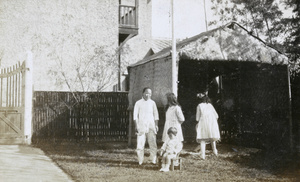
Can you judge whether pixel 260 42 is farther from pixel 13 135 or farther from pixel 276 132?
pixel 13 135

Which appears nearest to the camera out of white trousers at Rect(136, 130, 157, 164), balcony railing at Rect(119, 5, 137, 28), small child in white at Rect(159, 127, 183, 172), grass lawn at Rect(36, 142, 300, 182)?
grass lawn at Rect(36, 142, 300, 182)

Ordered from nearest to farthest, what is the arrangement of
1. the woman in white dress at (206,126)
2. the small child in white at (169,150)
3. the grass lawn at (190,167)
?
the grass lawn at (190,167) → the small child in white at (169,150) → the woman in white dress at (206,126)

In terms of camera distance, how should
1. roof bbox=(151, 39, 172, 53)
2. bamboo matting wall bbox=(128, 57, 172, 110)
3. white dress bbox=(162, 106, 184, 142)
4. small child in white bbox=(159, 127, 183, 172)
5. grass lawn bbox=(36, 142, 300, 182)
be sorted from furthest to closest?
1. roof bbox=(151, 39, 172, 53)
2. bamboo matting wall bbox=(128, 57, 172, 110)
3. white dress bbox=(162, 106, 184, 142)
4. small child in white bbox=(159, 127, 183, 172)
5. grass lawn bbox=(36, 142, 300, 182)

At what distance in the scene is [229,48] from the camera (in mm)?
9430

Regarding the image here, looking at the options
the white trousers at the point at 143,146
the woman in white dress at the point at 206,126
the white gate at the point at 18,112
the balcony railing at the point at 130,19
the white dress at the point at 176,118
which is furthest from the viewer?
the balcony railing at the point at 130,19

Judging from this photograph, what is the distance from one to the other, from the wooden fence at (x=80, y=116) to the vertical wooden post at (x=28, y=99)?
865mm

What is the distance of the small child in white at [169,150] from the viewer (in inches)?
270

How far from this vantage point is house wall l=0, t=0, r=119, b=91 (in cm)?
1602

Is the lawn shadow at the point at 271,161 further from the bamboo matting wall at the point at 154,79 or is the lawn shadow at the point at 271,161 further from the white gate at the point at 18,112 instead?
the white gate at the point at 18,112

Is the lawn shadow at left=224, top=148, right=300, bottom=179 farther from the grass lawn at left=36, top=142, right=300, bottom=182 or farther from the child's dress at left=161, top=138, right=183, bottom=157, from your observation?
the child's dress at left=161, top=138, right=183, bottom=157

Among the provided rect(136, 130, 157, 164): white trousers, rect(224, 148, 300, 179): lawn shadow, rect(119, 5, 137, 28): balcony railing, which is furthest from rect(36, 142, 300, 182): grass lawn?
rect(119, 5, 137, 28): balcony railing

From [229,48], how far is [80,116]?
6858 mm

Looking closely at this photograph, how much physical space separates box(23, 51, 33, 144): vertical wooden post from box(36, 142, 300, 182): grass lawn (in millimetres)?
2272

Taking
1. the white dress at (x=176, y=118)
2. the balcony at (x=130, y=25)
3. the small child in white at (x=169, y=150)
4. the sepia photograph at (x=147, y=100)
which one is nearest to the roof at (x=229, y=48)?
the sepia photograph at (x=147, y=100)
